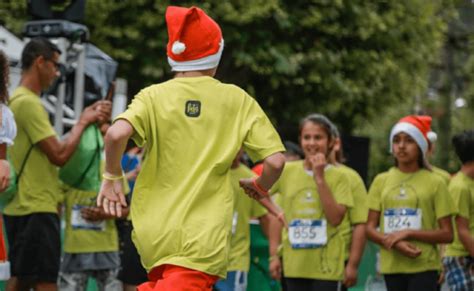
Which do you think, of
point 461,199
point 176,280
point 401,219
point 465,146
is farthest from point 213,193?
point 465,146

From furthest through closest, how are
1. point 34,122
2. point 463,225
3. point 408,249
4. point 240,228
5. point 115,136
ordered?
point 240,228 < point 463,225 < point 408,249 < point 34,122 < point 115,136

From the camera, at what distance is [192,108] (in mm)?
6223

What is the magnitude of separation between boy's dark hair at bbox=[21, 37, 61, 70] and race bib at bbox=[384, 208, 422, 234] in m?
2.68

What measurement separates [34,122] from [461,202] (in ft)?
10.6

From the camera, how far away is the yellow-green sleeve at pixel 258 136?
20.4 feet

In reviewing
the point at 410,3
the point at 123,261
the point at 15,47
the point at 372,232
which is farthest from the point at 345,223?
the point at 410,3

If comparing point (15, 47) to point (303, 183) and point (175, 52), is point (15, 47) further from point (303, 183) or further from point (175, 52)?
point (175, 52)

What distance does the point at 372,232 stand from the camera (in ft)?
31.1

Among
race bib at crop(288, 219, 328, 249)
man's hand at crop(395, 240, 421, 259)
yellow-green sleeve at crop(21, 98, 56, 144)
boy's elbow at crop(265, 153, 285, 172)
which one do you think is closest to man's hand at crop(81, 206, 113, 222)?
yellow-green sleeve at crop(21, 98, 56, 144)

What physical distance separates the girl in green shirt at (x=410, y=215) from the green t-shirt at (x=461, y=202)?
335mm

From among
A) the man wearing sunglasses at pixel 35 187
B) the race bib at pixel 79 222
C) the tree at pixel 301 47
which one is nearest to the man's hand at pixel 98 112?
the man wearing sunglasses at pixel 35 187

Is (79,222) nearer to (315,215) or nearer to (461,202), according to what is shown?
(315,215)

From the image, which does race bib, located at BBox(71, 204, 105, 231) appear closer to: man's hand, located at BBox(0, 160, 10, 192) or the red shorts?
man's hand, located at BBox(0, 160, 10, 192)

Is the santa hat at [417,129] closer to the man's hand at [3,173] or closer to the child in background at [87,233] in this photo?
the child in background at [87,233]
